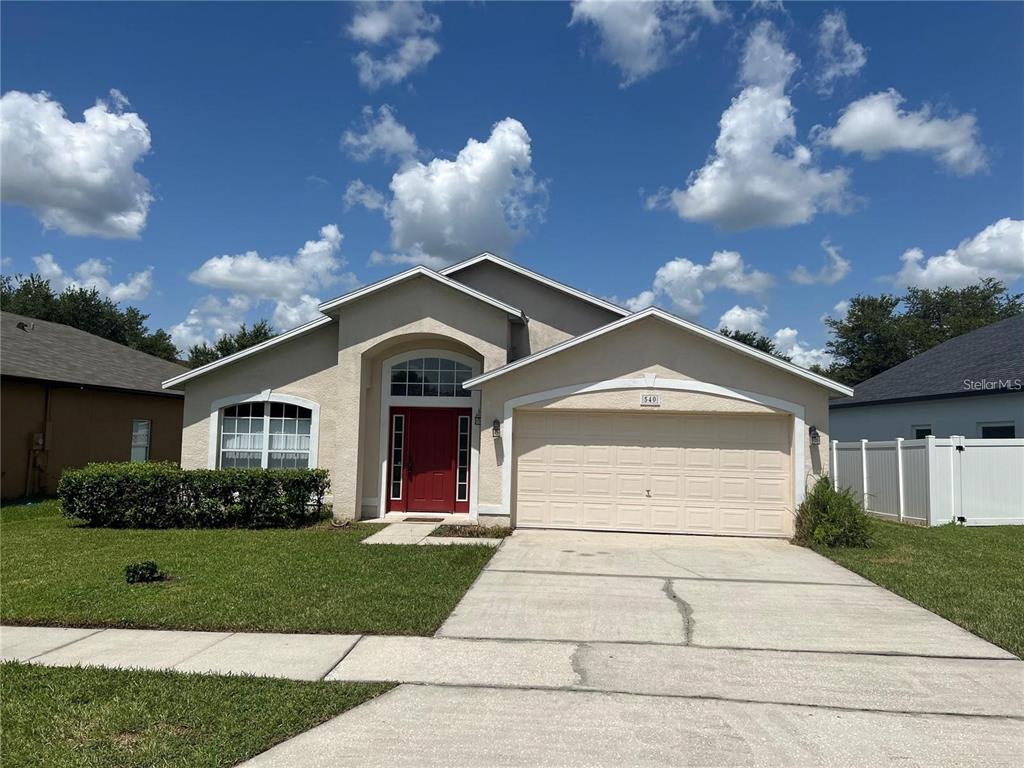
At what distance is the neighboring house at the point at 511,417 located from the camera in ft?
40.2

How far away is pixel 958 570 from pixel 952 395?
34.8 feet

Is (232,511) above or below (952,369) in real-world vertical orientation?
below

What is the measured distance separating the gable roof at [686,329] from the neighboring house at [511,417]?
0.03 meters

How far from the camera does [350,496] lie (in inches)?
518

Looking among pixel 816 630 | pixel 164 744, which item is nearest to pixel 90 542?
pixel 164 744

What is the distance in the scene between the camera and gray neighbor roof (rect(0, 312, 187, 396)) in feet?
54.9

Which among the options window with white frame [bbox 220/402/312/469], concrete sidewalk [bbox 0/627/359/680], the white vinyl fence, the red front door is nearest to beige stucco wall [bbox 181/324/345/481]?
window with white frame [bbox 220/402/312/469]

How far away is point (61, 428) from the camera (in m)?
17.5

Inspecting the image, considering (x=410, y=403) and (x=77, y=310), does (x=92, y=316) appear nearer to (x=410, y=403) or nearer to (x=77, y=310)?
(x=77, y=310)

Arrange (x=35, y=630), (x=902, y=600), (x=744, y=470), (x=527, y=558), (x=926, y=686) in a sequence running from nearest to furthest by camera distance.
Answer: (x=926, y=686)
(x=35, y=630)
(x=902, y=600)
(x=527, y=558)
(x=744, y=470)

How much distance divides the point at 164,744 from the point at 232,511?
29.2 ft

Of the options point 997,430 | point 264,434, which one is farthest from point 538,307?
point 997,430

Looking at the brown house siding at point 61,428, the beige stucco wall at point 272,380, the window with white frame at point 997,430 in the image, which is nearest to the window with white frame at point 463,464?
the beige stucco wall at point 272,380

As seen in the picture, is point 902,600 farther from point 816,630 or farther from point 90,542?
point 90,542
